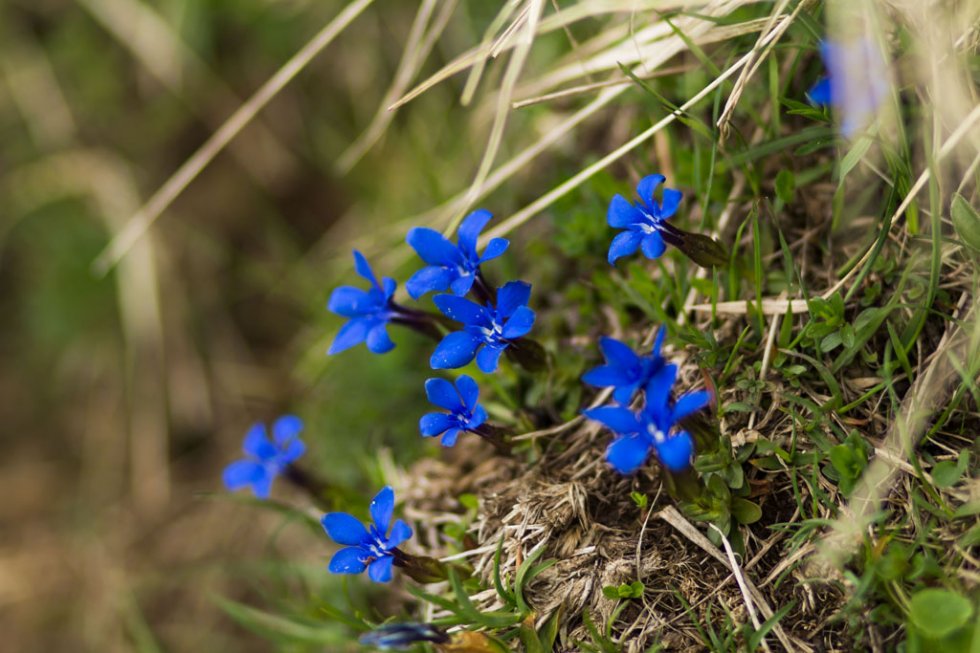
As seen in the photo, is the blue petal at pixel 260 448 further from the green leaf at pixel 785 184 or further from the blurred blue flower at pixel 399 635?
the green leaf at pixel 785 184

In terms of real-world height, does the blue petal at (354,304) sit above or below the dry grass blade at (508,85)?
below

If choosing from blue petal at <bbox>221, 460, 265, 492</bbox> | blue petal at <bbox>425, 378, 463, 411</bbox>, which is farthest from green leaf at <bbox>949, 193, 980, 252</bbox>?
blue petal at <bbox>221, 460, 265, 492</bbox>

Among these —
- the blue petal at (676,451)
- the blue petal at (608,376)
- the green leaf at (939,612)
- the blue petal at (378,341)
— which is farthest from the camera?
the blue petal at (378,341)

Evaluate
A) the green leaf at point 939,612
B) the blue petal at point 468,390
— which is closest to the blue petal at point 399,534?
the blue petal at point 468,390

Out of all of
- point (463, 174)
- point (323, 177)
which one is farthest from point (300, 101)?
point (463, 174)

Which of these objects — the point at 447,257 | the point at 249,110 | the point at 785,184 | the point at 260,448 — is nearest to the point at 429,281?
the point at 447,257

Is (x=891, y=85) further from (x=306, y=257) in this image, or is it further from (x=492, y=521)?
(x=306, y=257)

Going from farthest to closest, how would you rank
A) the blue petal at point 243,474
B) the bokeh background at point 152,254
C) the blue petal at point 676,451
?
the bokeh background at point 152,254
the blue petal at point 243,474
the blue petal at point 676,451

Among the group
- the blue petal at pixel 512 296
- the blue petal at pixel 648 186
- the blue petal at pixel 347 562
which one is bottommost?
the blue petal at pixel 347 562
